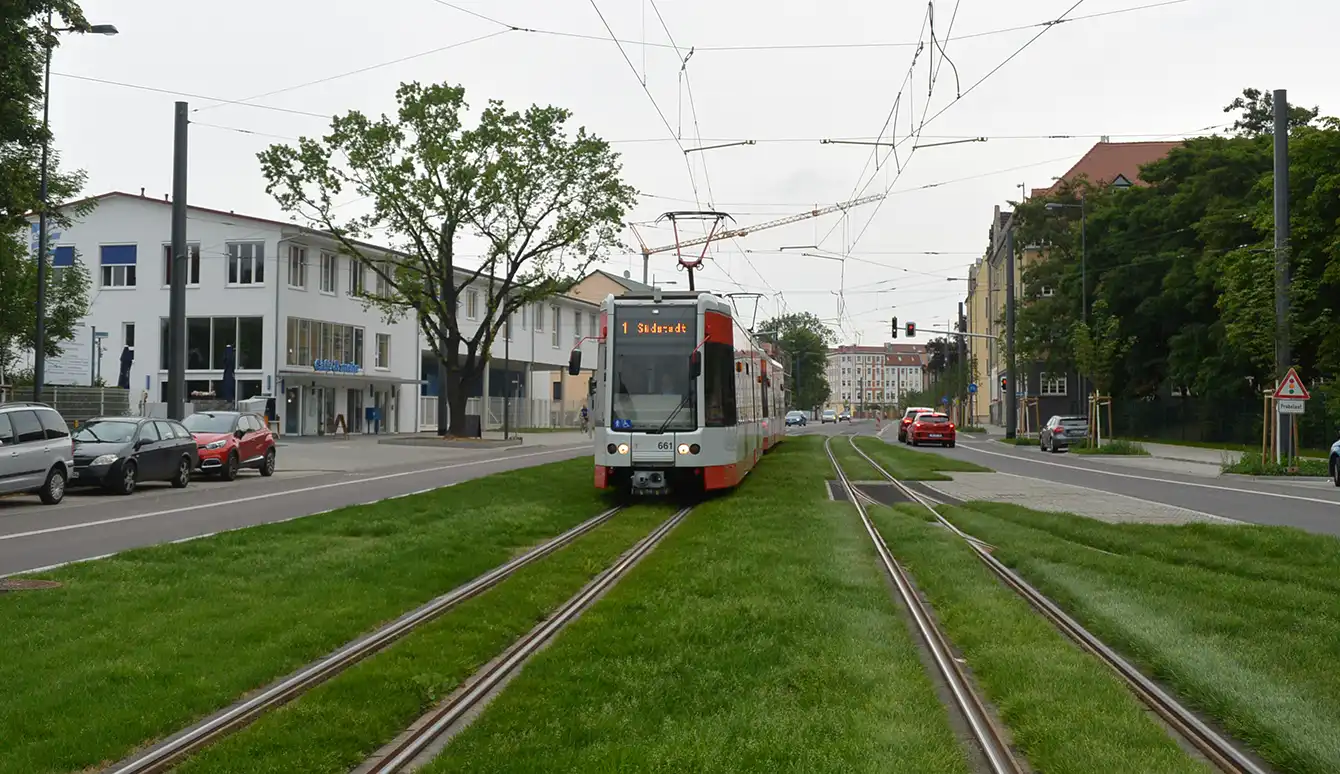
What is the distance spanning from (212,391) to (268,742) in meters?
50.3

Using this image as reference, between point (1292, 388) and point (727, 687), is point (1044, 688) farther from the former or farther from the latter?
point (1292, 388)

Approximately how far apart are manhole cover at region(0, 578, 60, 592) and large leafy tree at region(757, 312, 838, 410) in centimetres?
12656

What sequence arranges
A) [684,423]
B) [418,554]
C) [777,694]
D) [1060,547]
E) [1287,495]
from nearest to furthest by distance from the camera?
[777,694] → [418,554] → [1060,547] → [684,423] → [1287,495]

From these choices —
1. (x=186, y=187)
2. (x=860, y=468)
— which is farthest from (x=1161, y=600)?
(x=186, y=187)

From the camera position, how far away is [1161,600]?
9.95m

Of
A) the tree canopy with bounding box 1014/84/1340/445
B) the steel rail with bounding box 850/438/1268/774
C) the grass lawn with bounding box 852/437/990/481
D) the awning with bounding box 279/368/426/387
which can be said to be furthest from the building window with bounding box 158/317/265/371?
the steel rail with bounding box 850/438/1268/774

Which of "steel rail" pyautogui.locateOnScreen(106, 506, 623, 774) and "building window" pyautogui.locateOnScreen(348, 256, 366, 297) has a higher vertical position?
"building window" pyautogui.locateOnScreen(348, 256, 366, 297)

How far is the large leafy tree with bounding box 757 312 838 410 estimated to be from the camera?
139000 mm

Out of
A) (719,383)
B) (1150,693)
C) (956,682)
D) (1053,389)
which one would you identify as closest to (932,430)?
(719,383)

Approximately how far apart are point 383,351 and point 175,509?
42017 mm

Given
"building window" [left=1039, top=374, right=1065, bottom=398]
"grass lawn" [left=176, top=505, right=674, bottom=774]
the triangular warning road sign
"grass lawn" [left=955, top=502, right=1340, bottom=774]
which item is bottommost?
"grass lawn" [left=176, top=505, right=674, bottom=774]

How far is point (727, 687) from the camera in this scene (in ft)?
22.4

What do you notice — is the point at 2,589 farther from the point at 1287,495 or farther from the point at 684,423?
the point at 1287,495

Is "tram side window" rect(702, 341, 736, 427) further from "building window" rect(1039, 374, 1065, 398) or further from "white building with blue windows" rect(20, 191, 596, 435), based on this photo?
"building window" rect(1039, 374, 1065, 398)
